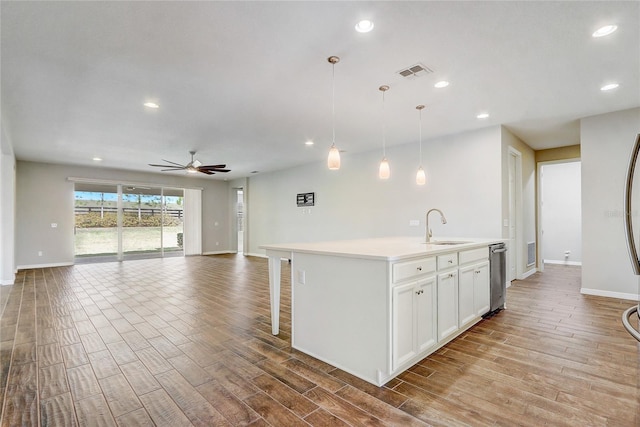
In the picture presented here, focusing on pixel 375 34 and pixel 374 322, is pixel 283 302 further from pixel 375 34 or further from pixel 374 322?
pixel 375 34

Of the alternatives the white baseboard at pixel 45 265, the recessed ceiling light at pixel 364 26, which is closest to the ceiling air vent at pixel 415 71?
the recessed ceiling light at pixel 364 26

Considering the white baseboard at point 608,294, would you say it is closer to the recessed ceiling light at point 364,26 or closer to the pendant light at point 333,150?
the pendant light at point 333,150

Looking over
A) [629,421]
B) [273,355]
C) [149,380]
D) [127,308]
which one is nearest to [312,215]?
[127,308]

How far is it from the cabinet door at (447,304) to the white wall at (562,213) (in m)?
6.44

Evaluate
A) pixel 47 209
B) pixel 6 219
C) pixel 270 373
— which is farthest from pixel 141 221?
pixel 270 373

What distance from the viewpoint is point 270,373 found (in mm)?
2312

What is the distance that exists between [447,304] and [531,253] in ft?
16.0

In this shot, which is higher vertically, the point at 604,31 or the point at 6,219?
the point at 604,31

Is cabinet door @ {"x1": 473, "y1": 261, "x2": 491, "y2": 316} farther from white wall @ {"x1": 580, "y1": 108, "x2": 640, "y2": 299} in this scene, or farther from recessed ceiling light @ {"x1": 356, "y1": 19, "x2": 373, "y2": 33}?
recessed ceiling light @ {"x1": 356, "y1": 19, "x2": 373, "y2": 33}

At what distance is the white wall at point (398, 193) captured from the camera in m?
5.00

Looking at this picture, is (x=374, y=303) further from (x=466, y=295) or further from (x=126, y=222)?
(x=126, y=222)

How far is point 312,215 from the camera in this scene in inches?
315

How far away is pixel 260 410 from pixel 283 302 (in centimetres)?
238

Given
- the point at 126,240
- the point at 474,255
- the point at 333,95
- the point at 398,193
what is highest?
the point at 333,95
